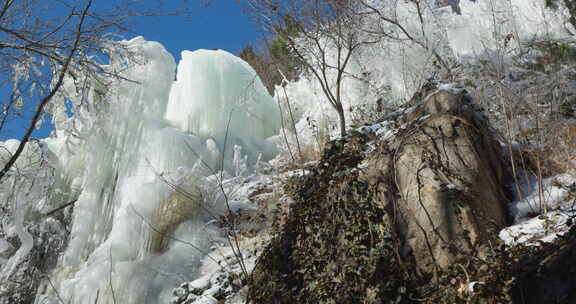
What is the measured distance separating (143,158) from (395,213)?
3.89 meters

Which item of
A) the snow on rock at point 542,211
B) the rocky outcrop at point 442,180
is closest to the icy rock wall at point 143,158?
the rocky outcrop at point 442,180

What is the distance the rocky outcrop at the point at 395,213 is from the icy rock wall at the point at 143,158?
1.05 m

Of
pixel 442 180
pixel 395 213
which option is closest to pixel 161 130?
pixel 395 213

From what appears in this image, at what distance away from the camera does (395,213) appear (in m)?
2.56

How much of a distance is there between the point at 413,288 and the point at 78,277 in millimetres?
Result: 2914

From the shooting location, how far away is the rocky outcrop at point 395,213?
7.72 ft

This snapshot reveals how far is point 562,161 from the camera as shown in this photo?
280 cm

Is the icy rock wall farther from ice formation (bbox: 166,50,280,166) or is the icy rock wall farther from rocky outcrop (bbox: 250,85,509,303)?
rocky outcrop (bbox: 250,85,509,303)

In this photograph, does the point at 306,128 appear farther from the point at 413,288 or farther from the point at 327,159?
the point at 413,288

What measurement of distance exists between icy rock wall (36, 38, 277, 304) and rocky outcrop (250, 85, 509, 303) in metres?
1.05

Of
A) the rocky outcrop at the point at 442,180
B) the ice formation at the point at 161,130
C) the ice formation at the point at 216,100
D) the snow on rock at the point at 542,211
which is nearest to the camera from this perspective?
the snow on rock at the point at 542,211

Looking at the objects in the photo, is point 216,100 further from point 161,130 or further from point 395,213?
point 395,213

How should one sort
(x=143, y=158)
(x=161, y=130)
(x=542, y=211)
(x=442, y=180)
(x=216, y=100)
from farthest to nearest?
(x=216, y=100)
(x=161, y=130)
(x=143, y=158)
(x=442, y=180)
(x=542, y=211)

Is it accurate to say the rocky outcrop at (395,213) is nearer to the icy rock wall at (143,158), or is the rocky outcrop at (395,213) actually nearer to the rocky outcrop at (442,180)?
the rocky outcrop at (442,180)
